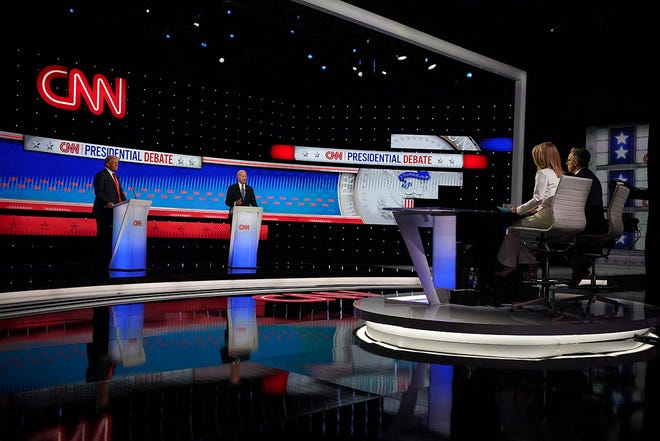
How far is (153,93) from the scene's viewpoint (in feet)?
29.8

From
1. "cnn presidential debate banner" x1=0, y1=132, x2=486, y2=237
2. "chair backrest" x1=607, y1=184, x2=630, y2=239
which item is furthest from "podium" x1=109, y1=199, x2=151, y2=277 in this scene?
"chair backrest" x1=607, y1=184, x2=630, y2=239

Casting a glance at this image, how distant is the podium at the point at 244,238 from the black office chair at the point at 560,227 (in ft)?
14.1

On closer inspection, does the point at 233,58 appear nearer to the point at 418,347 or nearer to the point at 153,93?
the point at 153,93

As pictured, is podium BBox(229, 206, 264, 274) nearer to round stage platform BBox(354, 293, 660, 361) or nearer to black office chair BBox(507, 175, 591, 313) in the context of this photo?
round stage platform BBox(354, 293, 660, 361)

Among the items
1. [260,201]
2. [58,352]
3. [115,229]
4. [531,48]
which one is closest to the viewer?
[58,352]

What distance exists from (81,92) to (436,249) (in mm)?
6123

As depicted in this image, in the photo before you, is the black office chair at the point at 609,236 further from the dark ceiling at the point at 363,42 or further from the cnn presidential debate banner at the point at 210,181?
the cnn presidential debate banner at the point at 210,181

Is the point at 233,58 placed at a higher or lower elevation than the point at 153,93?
higher

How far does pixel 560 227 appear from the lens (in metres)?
3.83

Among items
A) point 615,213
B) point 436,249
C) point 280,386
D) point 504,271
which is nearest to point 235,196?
point 436,249

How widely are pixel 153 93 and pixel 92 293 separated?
429cm

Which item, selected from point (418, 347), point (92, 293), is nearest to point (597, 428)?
point (418, 347)

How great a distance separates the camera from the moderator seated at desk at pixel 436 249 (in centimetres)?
395

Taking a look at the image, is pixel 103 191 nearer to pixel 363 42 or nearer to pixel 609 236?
pixel 363 42
